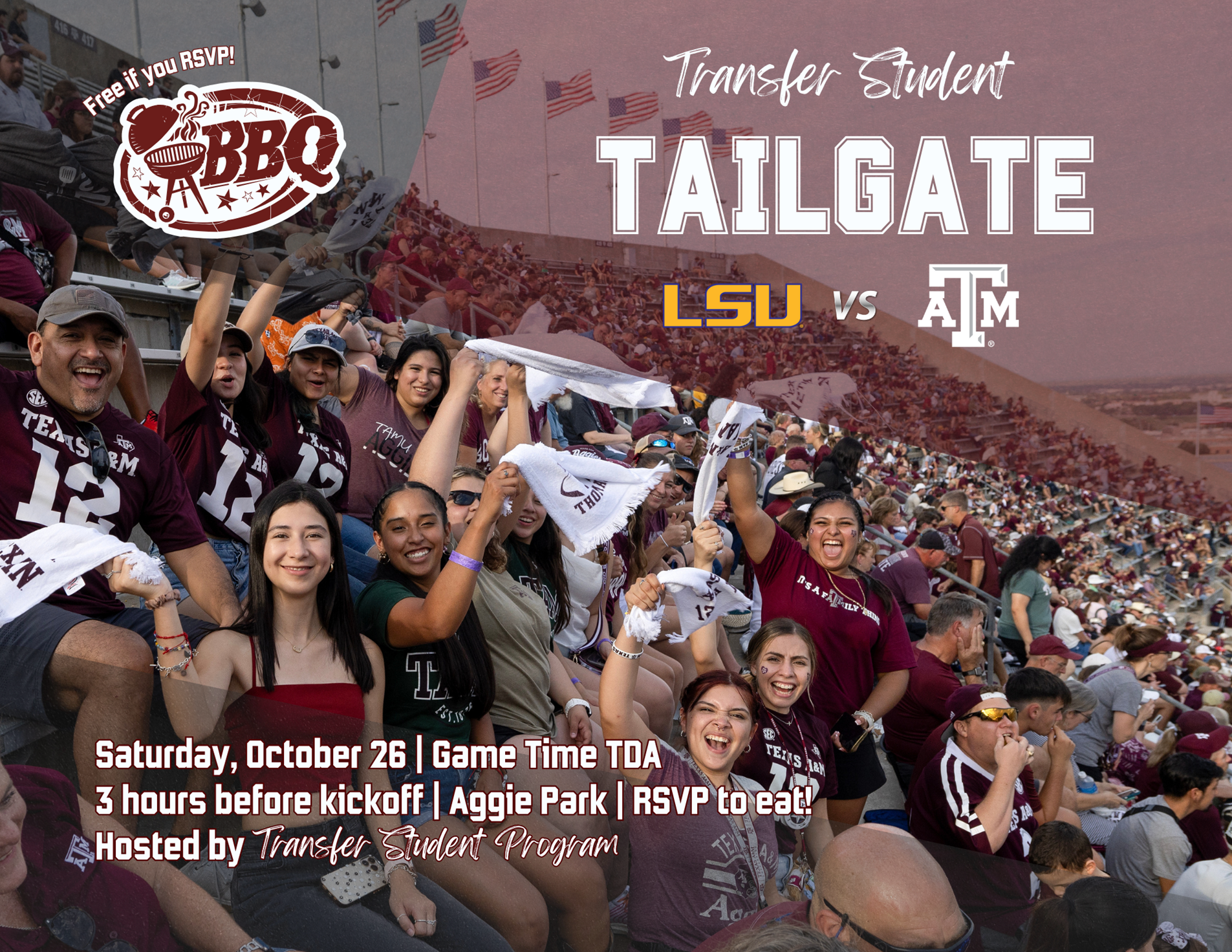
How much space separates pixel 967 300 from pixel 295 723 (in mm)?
4374

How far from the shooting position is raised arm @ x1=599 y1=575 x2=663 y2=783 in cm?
247

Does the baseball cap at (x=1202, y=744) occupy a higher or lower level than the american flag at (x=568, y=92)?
lower

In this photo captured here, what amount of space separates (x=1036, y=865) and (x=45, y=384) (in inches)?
121

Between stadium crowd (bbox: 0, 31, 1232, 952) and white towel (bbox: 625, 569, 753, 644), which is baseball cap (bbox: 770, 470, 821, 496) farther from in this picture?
white towel (bbox: 625, 569, 753, 644)

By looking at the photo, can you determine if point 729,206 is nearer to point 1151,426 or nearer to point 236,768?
point 236,768

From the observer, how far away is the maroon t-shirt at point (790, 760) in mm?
2678

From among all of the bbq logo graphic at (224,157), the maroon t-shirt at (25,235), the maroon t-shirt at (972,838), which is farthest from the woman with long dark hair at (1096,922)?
the maroon t-shirt at (25,235)

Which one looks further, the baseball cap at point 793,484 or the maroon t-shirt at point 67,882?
the baseball cap at point 793,484

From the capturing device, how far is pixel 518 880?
2.35 m

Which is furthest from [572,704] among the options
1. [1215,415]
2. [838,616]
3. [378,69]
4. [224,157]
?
[1215,415]

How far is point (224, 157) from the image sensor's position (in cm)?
337

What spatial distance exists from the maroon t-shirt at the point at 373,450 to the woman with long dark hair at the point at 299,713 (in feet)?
4.13

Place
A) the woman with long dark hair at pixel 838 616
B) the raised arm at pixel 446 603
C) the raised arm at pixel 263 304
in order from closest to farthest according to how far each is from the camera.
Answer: the raised arm at pixel 446 603, the raised arm at pixel 263 304, the woman with long dark hair at pixel 838 616

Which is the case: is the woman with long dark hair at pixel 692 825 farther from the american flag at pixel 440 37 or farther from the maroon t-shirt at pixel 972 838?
the american flag at pixel 440 37
